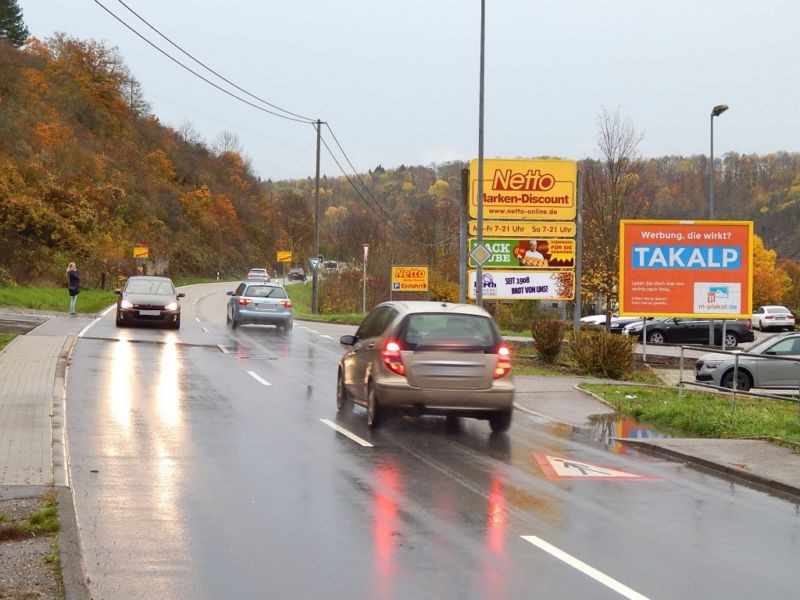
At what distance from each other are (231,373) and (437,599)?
13.8m

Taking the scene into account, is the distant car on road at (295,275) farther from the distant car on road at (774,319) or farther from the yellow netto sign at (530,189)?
the yellow netto sign at (530,189)

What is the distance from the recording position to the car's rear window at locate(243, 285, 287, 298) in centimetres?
3275

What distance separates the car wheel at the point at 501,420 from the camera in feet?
41.9

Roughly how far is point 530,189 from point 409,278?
14.1m

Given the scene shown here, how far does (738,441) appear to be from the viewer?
12.4m

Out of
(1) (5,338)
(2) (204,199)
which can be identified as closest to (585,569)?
(1) (5,338)

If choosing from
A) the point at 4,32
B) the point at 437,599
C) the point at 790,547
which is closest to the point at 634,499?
the point at 790,547

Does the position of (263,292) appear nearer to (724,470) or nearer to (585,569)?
(724,470)

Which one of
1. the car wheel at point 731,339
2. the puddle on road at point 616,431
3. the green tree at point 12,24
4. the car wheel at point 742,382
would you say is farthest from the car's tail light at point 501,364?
the green tree at point 12,24

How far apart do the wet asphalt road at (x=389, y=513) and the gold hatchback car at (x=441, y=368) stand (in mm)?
389

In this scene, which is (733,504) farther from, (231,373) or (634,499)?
(231,373)

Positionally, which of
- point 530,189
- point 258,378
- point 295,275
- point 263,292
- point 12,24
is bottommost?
point 258,378

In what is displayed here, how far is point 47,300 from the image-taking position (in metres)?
39.7

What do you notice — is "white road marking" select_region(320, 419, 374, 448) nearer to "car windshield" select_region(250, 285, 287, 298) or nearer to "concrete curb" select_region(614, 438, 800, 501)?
"concrete curb" select_region(614, 438, 800, 501)
